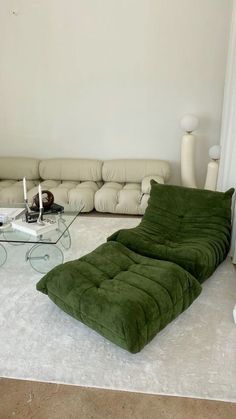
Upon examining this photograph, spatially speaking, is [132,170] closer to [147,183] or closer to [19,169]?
[147,183]

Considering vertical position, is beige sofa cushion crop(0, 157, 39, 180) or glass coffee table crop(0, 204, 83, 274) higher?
beige sofa cushion crop(0, 157, 39, 180)

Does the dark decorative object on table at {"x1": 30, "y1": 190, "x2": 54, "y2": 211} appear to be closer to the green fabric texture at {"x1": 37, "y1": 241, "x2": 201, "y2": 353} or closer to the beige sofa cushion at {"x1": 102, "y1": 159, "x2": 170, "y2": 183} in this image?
the green fabric texture at {"x1": 37, "y1": 241, "x2": 201, "y2": 353}

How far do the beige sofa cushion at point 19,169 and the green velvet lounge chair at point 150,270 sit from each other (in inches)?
80.5

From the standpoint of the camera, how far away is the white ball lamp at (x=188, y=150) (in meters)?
3.91

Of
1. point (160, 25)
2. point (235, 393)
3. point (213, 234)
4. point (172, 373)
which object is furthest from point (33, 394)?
point (160, 25)

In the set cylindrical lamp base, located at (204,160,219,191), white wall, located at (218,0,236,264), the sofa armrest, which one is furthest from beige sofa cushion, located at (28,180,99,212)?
white wall, located at (218,0,236,264)

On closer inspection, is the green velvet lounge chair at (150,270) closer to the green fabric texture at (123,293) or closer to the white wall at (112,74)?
the green fabric texture at (123,293)

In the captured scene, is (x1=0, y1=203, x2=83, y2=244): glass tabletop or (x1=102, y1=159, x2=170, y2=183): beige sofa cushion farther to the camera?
(x1=102, y1=159, x2=170, y2=183): beige sofa cushion

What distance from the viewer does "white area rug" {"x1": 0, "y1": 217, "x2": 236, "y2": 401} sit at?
1.64m

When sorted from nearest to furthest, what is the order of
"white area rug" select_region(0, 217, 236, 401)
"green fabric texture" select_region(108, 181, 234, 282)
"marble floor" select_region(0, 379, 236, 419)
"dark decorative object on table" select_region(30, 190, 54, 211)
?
"marble floor" select_region(0, 379, 236, 419), "white area rug" select_region(0, 217, 236, 401), "green fabric texture" select_region(108, 181, 234, 282), "dark decorative object on table" select_region(30, 190, 54, 211)

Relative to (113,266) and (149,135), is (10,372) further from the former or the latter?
(149,135)

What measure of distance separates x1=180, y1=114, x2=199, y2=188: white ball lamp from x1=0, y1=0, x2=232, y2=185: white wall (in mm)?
325

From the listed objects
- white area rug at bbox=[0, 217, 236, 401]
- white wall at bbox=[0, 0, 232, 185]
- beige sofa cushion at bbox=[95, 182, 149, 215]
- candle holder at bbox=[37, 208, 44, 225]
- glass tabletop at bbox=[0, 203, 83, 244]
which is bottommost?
white area rug at bbox=[0, 217, 236, 401]

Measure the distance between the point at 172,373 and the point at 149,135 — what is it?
10.8 ft
